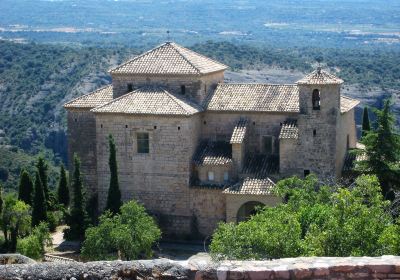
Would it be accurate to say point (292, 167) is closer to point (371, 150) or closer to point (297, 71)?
point (371, 150)

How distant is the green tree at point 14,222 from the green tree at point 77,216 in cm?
167

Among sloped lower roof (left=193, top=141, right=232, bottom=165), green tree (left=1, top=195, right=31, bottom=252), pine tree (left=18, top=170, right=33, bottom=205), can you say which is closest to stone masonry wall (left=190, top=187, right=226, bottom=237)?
sloped lower roof (left=193, top=141, right=232, bottom=165)

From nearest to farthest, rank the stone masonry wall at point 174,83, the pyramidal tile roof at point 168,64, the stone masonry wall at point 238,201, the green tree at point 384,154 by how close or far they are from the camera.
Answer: the stone masonry wall at point 238,201 → the green tree at point 384,154 → the stone masonry wall at point 174,83 → the pyramidal tile roof at point 168,64

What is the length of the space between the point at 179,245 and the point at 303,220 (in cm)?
1009

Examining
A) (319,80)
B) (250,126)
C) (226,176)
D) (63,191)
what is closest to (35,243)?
(226,176)

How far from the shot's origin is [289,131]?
110ft

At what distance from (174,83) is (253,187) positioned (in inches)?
231

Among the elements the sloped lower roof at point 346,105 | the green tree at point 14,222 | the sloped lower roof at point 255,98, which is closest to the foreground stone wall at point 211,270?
the green tree at point 14,222

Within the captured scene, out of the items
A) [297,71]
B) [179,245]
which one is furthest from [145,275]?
[297,71]

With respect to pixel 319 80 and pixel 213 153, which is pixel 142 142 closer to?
pixel 213 153

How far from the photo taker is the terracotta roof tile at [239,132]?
33.5 m

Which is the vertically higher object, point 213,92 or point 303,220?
point 213,92

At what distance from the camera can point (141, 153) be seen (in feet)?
113

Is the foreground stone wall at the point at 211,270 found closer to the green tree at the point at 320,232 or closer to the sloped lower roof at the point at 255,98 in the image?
the green tree at the point at 320,232
